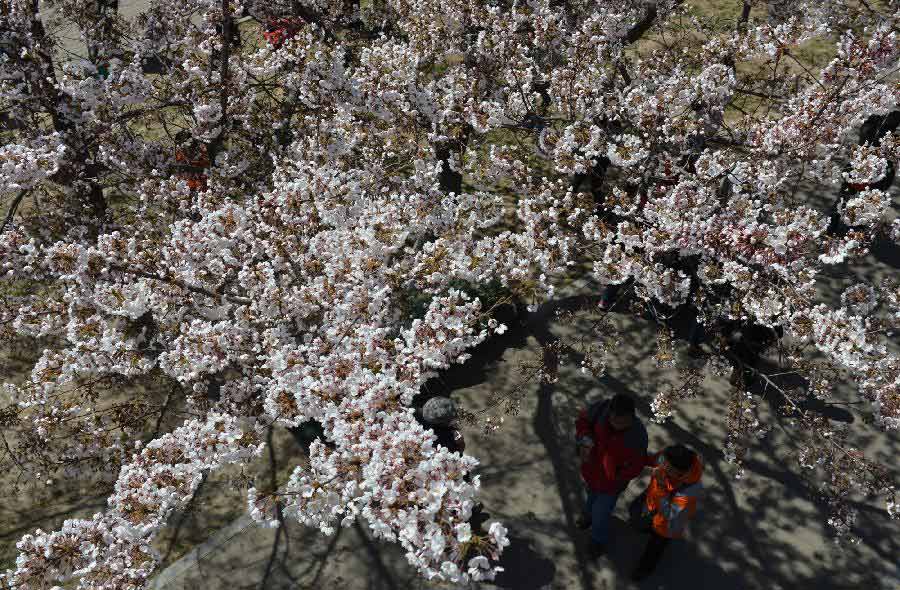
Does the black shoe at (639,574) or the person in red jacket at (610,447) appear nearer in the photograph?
the person in red jacket at (610,447)

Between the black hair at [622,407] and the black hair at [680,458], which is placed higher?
the black hair at [622,407]

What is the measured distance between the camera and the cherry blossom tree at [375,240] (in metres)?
4.08

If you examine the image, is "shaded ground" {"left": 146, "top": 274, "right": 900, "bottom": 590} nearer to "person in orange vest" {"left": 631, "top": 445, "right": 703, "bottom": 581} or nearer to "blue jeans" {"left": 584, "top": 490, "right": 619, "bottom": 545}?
"blue jeans" {"left": 584, "top": 490, "right": 619, "bottom": 545}

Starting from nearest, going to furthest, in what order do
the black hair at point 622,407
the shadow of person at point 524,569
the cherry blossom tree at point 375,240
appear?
1. the cherry blossom tree at point 375,240
2. the black hair at point 622,407
3. the shadow of person at point 524,569

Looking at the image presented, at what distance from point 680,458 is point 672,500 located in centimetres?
41

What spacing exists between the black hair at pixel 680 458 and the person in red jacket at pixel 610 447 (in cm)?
27

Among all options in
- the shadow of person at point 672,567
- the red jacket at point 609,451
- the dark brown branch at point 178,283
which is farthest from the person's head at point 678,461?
the dark brown branch at point 178,283

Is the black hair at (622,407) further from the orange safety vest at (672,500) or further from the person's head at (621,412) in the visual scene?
the orange safety vest at (672,500)

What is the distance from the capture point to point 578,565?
219 inches

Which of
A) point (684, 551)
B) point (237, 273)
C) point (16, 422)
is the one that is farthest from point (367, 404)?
point (16, 422)

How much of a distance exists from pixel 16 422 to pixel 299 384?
142 inches

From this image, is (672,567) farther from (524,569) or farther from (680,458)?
(680,458)

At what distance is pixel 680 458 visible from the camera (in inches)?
179

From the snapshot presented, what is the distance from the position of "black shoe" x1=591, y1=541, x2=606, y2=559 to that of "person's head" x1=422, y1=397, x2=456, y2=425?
2.07 meters
